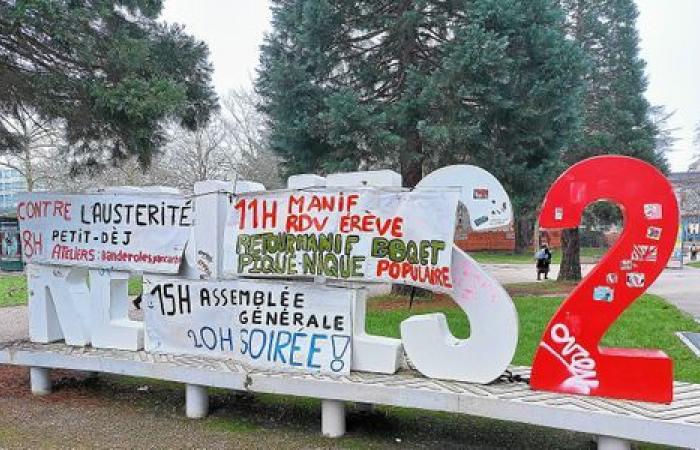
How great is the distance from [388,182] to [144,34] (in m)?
4.21

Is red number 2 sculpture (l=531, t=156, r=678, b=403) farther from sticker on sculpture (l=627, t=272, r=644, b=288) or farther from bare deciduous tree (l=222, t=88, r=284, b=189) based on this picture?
bare deciduous tree (l=222, t=88, r=284, b=189)

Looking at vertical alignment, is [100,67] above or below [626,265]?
above

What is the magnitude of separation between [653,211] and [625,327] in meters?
6.60

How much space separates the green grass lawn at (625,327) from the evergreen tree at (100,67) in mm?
4927

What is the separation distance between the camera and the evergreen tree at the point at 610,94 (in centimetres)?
1900

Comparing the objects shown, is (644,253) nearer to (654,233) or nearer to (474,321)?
(654,233)

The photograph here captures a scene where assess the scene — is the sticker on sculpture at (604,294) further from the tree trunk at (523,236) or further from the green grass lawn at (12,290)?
the tree trunk at (523,236)

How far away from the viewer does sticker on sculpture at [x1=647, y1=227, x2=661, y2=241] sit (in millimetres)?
4508

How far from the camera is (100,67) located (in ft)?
23.4

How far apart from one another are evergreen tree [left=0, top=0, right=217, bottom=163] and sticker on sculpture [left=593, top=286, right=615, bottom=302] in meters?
4.56

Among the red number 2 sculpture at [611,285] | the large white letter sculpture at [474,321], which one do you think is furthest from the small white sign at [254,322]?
the red number 2 sculpture at [611,285]

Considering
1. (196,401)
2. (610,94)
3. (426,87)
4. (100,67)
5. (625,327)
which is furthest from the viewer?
(610,94)

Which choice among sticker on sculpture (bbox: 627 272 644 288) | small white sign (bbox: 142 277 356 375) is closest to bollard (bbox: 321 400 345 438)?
small white sign (bbox: 142 277 356 375)

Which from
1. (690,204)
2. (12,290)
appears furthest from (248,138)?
(690,204)
